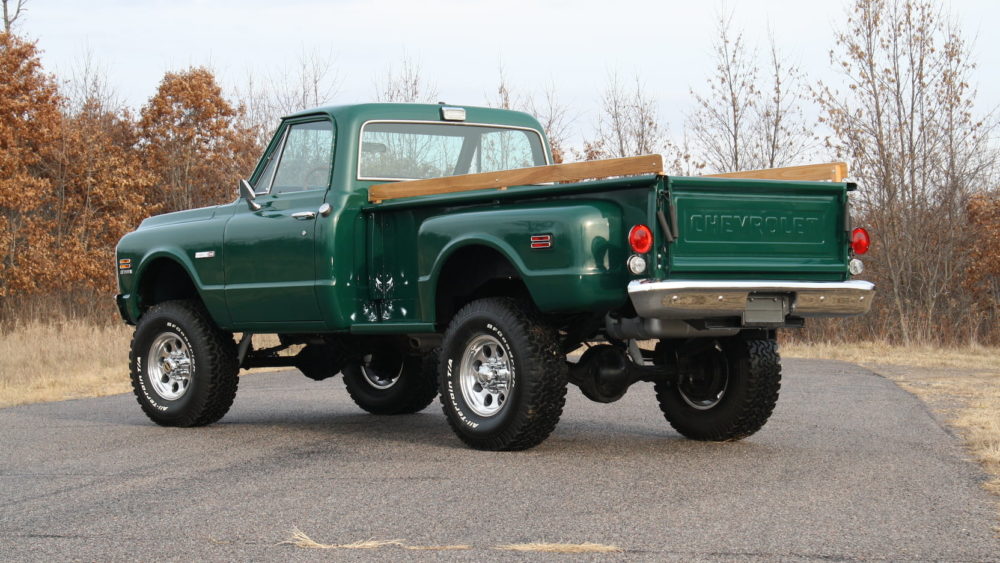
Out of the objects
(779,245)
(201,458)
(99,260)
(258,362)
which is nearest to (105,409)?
(258,362)

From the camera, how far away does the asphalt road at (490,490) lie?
5191 millimetres

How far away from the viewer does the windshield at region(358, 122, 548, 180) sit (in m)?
9.36

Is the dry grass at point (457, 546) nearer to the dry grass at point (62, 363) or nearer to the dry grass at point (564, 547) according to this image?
the dry grass at point (564, 547)

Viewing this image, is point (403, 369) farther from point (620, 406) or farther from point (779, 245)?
point (779, 245)

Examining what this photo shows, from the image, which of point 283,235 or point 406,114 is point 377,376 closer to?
point 283,235

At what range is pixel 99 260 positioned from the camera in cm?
3027

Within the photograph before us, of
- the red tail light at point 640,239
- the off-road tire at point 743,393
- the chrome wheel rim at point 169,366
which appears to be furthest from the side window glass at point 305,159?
the red tail light at point 640,239

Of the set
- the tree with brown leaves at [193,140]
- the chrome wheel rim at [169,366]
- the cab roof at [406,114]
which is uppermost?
the tree with brown leaves at [193,140]

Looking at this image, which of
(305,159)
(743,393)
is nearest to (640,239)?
(743,393)

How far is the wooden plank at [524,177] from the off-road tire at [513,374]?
75 cm

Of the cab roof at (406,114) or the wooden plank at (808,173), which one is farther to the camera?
the cab roof at (406,114)

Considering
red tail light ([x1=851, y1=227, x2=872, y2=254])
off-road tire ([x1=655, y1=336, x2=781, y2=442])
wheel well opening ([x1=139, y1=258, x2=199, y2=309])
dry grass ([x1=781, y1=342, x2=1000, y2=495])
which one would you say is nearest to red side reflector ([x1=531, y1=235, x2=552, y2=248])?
off-road tire ([x1=655, y1=336, x2=781, y2=442])

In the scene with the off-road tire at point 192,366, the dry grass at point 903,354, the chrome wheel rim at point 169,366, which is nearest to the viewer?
the off-road tire at point 192,366

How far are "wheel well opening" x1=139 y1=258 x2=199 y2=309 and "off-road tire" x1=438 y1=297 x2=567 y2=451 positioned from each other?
10.8 ft
